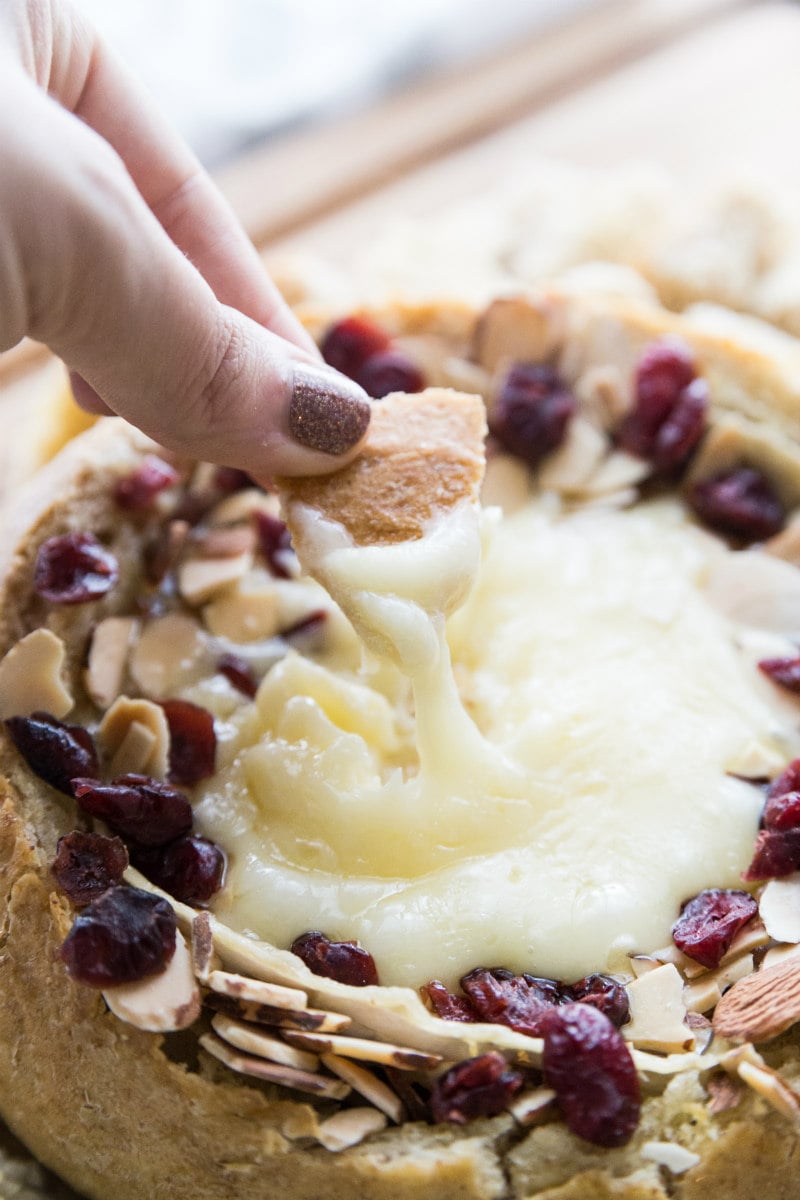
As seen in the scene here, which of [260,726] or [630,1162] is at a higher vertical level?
[260,726]

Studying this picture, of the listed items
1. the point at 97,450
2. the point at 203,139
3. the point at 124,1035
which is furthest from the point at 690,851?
the point at 203,139

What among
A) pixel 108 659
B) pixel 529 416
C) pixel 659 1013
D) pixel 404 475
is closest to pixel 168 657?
pixel 108 659

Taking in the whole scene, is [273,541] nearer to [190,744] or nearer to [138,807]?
[190,744]

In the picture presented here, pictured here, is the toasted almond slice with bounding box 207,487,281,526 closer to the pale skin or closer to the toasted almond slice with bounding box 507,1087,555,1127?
the pale skin

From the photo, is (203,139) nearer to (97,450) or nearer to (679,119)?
(679,119)

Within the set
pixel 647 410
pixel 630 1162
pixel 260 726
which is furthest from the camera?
pixel 647 410

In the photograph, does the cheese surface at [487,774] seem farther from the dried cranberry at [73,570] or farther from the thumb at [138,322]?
the dried cranberry at [73,570]
